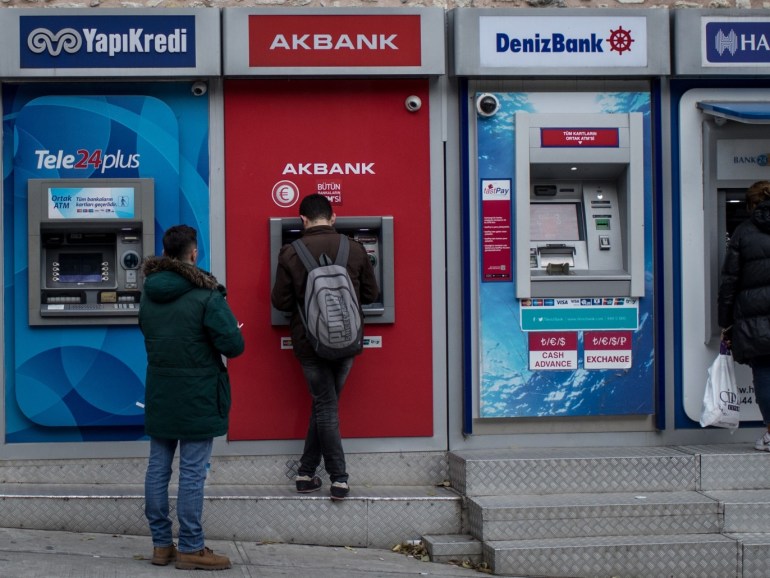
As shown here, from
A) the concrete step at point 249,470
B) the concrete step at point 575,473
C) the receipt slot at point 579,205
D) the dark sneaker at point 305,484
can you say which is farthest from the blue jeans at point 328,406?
the receipt slot at point 579,205

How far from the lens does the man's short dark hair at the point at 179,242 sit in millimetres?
5812

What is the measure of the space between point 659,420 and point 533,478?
43.4 inches

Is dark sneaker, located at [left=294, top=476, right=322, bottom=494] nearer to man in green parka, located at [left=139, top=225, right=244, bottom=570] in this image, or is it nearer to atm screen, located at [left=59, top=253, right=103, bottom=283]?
man in green parka, located at [left=139, top=225, right=244, bottom=570]

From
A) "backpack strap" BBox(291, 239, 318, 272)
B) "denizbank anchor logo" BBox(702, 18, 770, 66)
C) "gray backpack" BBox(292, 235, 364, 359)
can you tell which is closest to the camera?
"gray backpack" BBox(292, 235, 364, 359)

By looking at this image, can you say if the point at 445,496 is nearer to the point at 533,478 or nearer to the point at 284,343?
the point at 533,478

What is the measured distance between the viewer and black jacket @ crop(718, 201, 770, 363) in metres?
6.90

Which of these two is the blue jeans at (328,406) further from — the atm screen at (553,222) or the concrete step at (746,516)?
the concrete step at (746,516)

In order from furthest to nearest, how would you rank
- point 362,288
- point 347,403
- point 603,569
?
point 347,403 → point 362,288 → point 603,569

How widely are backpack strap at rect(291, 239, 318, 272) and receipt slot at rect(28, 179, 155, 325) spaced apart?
987 millimetres

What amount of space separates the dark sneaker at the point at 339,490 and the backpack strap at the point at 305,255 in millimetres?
1261

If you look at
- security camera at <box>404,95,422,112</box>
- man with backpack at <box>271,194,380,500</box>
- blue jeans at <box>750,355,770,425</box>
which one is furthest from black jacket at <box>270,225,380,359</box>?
blue jeans at <box>750,355,770,425</box>

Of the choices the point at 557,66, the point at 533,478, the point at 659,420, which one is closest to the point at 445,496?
the point at 533,478

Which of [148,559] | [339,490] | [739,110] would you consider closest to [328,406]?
[339,490]

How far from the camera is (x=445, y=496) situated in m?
6.82
